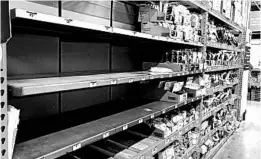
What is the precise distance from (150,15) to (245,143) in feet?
10.2

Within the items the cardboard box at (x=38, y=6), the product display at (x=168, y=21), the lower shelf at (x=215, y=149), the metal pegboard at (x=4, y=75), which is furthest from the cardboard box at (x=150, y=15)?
the lower shelf at (x=215, y=149)

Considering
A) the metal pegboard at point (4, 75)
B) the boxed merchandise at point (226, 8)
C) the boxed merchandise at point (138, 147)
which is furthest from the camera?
the boxed merchandise at point (226, 8)

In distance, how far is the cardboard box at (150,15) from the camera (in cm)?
197

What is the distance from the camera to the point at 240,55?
4758 mm

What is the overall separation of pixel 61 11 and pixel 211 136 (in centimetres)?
308

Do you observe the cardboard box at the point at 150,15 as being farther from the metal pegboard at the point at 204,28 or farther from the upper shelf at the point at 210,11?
the metal pegboard at the point at 204,28

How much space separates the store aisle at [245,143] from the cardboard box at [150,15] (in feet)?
7.74

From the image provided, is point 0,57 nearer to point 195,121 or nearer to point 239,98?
point 195,121

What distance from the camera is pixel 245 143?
405 centimetres

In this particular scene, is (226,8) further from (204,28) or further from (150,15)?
(150,15)

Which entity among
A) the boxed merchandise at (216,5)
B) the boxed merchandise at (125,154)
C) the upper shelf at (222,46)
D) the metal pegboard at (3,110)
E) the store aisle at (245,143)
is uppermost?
the boxed merchandise at (216,5)

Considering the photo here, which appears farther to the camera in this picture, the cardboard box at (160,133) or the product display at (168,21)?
the cardboard box at (160,133)

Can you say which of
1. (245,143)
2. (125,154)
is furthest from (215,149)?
(125,154)

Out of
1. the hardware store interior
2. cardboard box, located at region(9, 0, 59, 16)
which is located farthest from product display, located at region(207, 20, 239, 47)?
cardboard box, located at region(9, 0, 59, 16)
